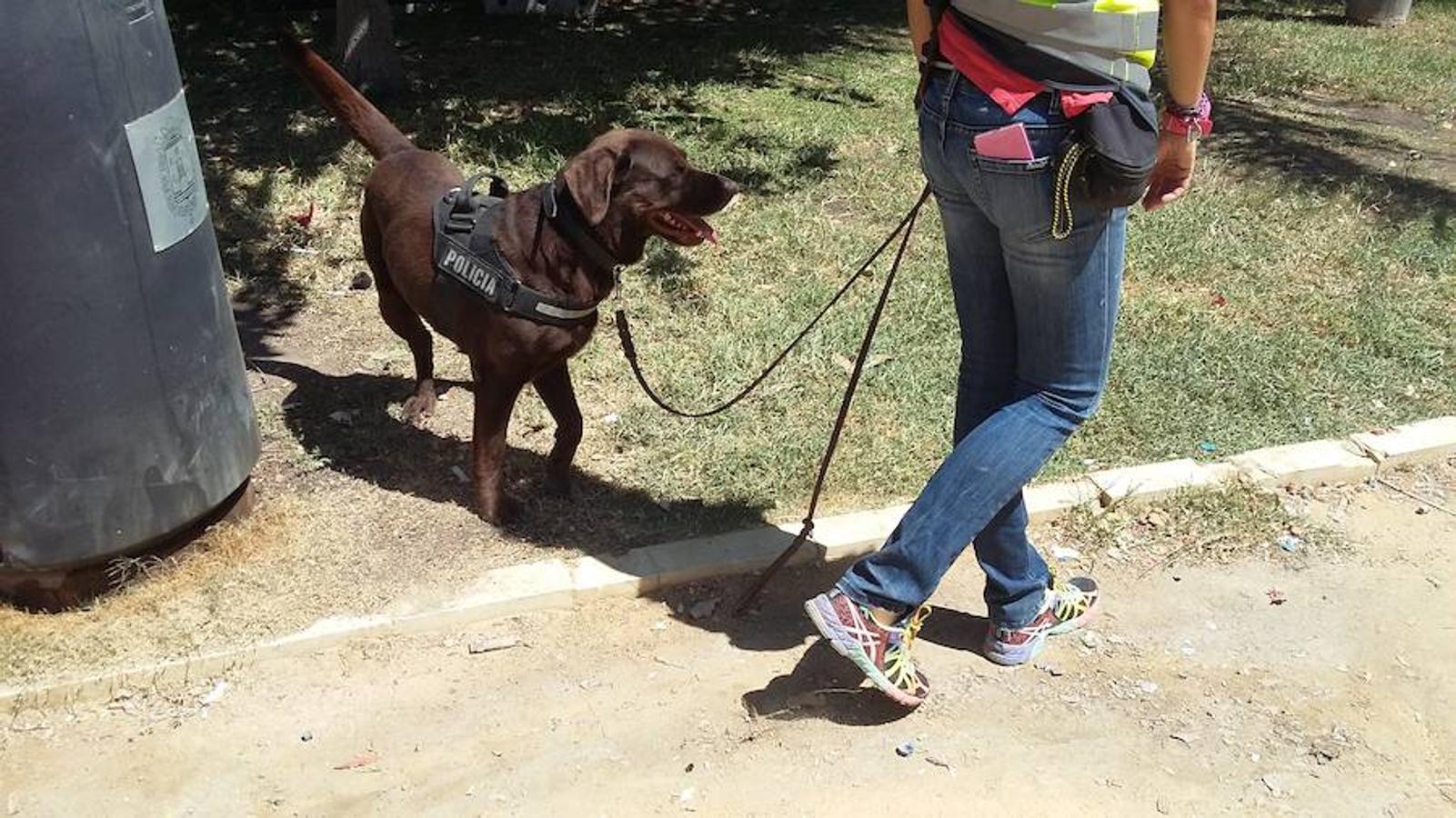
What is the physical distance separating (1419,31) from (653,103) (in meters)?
7.99

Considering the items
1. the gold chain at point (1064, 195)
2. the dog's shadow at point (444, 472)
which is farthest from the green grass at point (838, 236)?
the gold chain at point (1064, 195)

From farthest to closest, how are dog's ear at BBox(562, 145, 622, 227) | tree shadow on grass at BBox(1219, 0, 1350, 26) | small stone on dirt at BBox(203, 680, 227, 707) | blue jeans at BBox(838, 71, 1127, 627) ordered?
tree shadow on grass at BBox(1219, 0, 1350, 26) < dog's ear at BBox(562, 145, 622, 227) < small stone on dirt at BBox(203, 680, 227, 707) < blue jeans at BBox(838, 71, 1127, 627)

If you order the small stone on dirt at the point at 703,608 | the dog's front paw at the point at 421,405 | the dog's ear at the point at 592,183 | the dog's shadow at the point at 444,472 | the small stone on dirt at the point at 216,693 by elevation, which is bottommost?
the small stone on dirt at the point at 703,608

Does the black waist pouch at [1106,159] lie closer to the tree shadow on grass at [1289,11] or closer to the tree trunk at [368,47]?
the tree trunk at [368,47]

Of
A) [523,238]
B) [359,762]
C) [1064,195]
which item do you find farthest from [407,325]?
[1064,195]

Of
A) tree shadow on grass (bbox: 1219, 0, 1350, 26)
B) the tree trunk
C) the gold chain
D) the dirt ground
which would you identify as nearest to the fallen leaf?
the dirt ground

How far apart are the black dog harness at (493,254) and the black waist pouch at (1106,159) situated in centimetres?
150

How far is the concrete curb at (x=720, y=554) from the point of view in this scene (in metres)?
3.42

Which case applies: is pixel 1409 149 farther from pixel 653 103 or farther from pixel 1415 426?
pixel 653 103

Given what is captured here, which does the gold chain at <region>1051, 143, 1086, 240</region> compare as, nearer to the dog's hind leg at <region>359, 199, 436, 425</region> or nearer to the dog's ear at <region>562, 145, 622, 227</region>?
the dog's ear at <region>562, 145, 622, 227</region>

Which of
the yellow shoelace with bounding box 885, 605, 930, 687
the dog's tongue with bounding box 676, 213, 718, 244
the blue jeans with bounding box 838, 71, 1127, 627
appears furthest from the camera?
the dog's tongue with bounding box 676, 213, 718, 244

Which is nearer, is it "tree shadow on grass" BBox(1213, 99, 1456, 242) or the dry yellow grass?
the dry yellow grass

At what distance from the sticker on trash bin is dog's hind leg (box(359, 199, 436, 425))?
2.91ft

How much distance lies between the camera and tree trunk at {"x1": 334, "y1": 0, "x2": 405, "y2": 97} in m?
7.59
